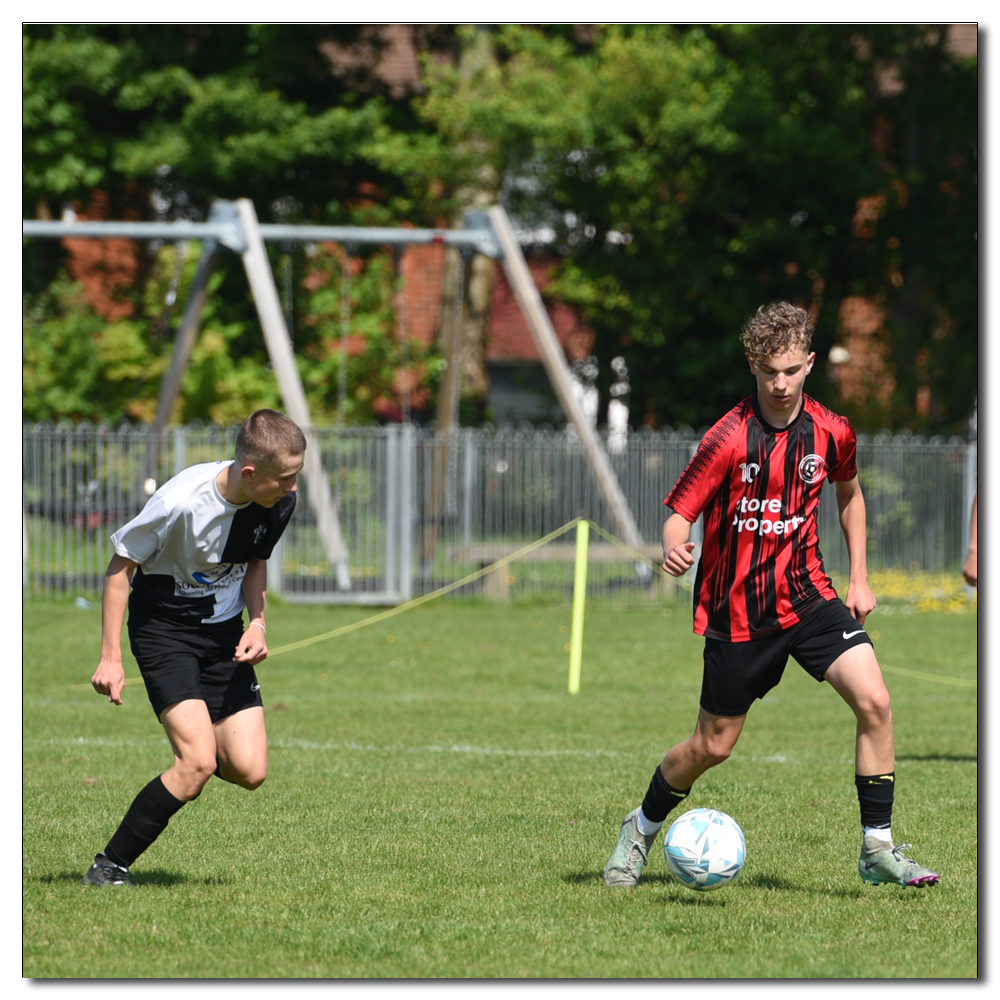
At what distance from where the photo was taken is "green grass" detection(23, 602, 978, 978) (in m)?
4.57

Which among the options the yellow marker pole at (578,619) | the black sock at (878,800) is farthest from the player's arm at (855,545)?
the yellow marker pole at (578,619)

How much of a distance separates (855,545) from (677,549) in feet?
2.91

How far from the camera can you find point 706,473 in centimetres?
532

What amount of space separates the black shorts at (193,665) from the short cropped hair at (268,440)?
2.46 ft

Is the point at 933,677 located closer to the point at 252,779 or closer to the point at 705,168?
the point at 252,779

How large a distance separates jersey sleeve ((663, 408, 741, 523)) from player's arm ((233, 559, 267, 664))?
62.3 inches

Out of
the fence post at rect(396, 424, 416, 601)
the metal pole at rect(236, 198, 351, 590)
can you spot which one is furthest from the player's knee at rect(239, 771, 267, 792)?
the fence post at rect(396, 424, 416, 601)

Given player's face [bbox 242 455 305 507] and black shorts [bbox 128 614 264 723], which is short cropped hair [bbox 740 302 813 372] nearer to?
player's face [bbox 242 455 305 507]

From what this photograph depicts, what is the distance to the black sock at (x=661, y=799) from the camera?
5.54 meters

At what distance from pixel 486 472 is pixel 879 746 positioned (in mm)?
14800

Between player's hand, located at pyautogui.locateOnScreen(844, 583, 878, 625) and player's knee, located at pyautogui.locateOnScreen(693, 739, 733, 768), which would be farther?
player's hand, located at pyautogui.locateOnScreen(844, 583, 878, 625)

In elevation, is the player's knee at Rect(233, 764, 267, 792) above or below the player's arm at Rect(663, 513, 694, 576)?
below

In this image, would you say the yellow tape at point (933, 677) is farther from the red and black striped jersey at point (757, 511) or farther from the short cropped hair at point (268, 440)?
the short cropped hair at point (268, 440)

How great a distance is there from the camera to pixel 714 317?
27078 millimetres
